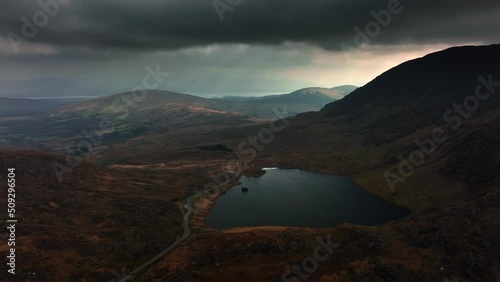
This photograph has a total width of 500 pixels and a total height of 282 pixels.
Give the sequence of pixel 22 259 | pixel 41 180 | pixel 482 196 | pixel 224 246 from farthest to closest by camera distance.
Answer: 1. pixel 41 180
2. pixel 482 196
3. pixel 224 246
4. pixel 22 259

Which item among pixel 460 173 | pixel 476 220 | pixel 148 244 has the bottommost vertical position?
pixel 148 244

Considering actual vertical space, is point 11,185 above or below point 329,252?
above

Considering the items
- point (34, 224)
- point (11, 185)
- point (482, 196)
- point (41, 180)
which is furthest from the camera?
point (41, 180)

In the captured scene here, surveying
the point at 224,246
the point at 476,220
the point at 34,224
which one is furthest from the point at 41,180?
the point at 476,220

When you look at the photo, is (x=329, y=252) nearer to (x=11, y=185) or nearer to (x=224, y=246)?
(x=224, y=246)

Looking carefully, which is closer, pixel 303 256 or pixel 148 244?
pixel 303 256

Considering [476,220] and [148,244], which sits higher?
[476,220]

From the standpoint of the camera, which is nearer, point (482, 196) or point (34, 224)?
point (34, 224)

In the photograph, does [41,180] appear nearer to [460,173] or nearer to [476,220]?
[476,220]

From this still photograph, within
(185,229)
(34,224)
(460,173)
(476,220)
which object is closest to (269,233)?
(185,229)
